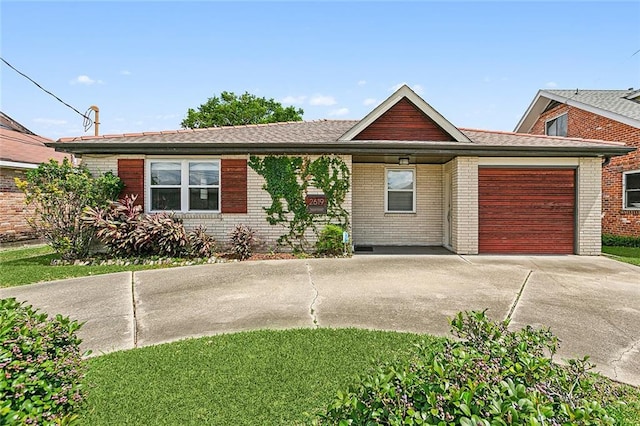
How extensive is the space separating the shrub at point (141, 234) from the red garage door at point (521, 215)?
27.8ft

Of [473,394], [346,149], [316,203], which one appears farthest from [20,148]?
[473,394]

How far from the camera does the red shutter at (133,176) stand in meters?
10.1

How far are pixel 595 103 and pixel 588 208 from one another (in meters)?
8.53

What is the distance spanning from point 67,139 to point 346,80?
10.3m

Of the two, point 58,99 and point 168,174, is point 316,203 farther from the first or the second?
point 58,99

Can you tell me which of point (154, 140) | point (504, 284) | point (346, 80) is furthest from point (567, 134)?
point (154, 140)

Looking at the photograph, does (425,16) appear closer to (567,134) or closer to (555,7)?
(555,7)

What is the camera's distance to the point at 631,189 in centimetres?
1330

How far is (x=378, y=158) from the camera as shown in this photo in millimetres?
A: 11250

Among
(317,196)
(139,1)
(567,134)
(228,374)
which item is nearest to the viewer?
(228,374)

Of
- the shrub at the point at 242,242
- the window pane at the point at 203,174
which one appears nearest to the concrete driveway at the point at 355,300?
the shrub at the point at 242,242

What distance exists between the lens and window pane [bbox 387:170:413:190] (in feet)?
39.5

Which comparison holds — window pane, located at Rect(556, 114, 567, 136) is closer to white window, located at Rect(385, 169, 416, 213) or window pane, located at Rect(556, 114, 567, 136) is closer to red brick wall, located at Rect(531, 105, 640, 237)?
red brick wall, located at Rect(531, 105, 640, 237)

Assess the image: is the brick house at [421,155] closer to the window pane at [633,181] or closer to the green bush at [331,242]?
the green bush at [331,242]
